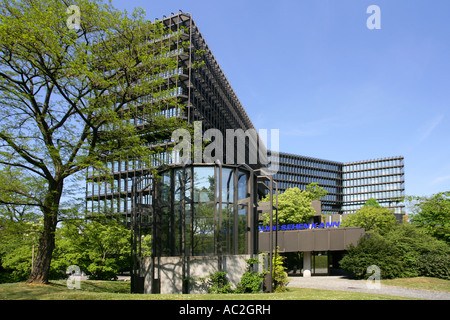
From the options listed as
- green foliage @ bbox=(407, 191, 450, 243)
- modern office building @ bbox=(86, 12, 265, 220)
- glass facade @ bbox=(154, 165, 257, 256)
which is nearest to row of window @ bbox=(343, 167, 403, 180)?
modern office building @ bbox=(86, 12, 265, 220)

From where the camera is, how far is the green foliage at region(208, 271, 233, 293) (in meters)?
18.7

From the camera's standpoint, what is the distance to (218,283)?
1909 cm

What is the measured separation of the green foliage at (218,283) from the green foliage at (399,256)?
15.1 metres

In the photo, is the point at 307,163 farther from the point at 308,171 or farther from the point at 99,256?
the point at 99,256

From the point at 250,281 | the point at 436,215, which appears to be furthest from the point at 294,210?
the point at 250,281

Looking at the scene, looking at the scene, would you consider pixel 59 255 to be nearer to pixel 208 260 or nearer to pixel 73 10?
pixel 208 260

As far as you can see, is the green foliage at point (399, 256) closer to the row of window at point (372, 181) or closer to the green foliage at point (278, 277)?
the green foliage at point (278, 277)

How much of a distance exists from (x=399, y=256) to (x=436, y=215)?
10266 mm

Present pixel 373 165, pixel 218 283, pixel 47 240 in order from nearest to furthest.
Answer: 1. pixel 47 240
2. pixel 218 283
3. pixel 373 165

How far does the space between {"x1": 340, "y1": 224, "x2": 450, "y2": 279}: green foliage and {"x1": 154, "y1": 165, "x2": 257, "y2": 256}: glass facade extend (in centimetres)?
1318

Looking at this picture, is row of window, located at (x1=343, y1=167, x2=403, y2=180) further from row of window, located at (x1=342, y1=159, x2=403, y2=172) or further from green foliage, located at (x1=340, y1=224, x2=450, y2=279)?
green foliage, located at (x1=340, y1=224, x2=450, y2=279)

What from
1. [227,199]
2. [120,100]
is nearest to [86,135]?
[120,100]

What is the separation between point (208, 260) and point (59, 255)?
24257 millimetres

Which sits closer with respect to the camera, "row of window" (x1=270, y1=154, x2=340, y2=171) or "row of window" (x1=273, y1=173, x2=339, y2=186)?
"row of window" (x1=273, y1=173, x2=339, y2=186)
